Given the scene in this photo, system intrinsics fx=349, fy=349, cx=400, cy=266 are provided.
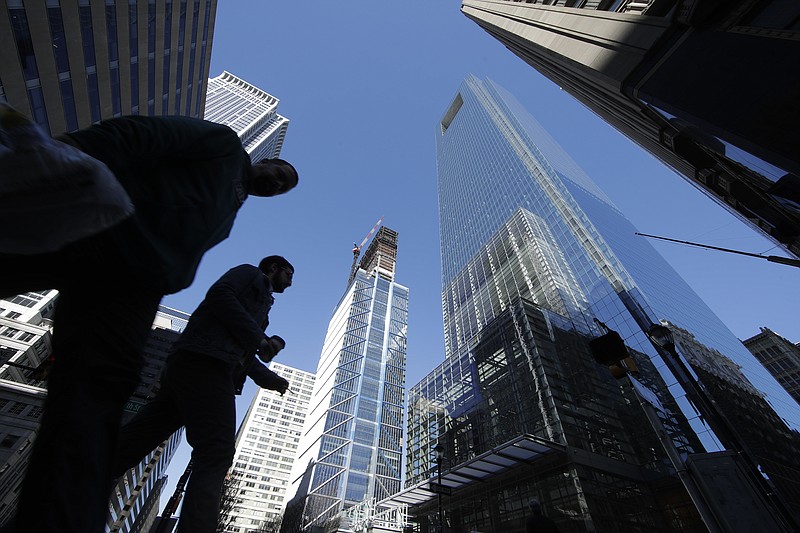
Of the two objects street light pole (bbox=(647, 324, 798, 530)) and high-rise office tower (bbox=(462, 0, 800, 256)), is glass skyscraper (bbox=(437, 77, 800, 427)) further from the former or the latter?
street light pole (bbox=(647, 324, 798, 530))

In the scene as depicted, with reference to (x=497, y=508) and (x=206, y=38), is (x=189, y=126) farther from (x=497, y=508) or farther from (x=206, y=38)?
(x=206, y=38)

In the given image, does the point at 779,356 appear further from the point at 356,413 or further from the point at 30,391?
the point at 30,391

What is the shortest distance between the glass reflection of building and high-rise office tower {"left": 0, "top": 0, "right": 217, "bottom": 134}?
30.8m

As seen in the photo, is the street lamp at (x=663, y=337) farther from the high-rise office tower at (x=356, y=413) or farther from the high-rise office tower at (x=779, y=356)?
the high-rise office tower at (x=779, y=356)

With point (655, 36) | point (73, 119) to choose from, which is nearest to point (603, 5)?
point (655, 36)

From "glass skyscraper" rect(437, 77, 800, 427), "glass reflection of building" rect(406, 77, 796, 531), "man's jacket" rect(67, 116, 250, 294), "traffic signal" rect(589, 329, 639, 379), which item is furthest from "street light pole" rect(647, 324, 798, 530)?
"glass skyscraper" rect(437, 77, 800, 427)

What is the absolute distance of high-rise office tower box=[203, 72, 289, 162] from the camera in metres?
84.7

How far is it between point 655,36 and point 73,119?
33.4 meters

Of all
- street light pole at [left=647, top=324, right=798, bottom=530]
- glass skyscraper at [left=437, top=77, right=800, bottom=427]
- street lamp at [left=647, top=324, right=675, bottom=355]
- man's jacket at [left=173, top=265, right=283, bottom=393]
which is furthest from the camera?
glass skyscraper at [left=437, top=77, right=800, bottom=427]

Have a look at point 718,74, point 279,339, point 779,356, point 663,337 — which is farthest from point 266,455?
point 718,74

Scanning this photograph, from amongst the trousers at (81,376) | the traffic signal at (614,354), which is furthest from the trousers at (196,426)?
the traffic signal at (614,354)

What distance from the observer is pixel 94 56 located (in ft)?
78.7

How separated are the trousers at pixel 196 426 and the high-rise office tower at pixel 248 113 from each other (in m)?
86.2

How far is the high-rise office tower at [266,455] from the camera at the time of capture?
293 ft
